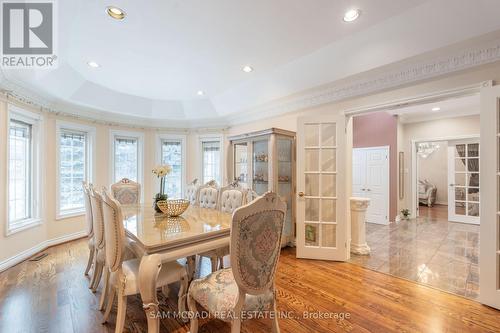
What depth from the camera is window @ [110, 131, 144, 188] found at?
15.3 feet

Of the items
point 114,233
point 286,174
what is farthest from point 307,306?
point 286,174

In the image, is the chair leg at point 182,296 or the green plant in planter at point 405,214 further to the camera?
the green plant in planter at point 405,214

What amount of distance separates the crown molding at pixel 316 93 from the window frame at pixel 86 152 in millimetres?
185

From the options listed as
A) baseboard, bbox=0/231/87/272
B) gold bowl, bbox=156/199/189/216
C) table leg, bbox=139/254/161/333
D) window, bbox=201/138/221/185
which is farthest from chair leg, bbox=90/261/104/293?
window, bbox=201/138/221/185

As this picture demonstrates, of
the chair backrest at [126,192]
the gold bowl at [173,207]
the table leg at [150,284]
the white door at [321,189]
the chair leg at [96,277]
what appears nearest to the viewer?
the table leg at [150,284]

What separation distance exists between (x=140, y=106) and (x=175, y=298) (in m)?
3.75

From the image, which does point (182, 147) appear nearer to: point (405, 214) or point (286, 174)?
point (286, 174)

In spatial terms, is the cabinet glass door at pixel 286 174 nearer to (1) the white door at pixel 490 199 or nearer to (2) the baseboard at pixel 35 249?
(1) the white door at pixel 490 199

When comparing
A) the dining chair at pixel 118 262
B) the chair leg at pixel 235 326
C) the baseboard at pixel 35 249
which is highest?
the dining chair at pixel 118 262

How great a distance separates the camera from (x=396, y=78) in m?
2.62

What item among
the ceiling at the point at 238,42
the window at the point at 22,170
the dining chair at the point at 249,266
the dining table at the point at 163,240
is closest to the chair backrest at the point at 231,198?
the dining table at the point at 163,240

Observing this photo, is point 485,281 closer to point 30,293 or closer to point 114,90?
point 30,293

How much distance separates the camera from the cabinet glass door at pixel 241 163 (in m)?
4.07

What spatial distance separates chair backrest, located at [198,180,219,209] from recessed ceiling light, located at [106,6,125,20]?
2.12 metres
